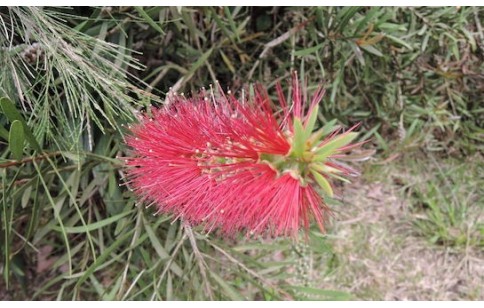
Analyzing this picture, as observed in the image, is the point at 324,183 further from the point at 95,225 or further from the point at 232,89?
the point at 232,89

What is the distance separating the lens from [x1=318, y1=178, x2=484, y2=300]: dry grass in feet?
4.93

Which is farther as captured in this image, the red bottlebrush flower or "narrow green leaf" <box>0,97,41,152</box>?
"narrow green leaf" <box>0,97,41,152</box>

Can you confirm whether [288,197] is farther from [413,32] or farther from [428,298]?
[428,298]

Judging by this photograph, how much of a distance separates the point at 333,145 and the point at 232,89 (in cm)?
82

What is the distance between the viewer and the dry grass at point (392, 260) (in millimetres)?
1503

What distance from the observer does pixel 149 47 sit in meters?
1.20

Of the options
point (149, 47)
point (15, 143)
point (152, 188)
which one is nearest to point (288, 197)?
point (152, 188)

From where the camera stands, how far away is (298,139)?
538 millimetres

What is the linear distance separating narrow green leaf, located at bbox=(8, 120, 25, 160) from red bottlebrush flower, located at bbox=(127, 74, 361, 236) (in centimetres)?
16

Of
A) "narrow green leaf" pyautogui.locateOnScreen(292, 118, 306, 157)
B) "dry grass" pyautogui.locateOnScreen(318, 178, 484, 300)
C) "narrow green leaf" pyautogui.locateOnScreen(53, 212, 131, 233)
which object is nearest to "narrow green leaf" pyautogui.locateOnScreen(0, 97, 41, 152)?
"narrow green leaf" pyautogui.locateOnScreen(53, 212, 131, 233)

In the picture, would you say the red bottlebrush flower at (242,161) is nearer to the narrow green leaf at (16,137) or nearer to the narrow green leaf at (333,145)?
the narrow green leaf at (333,145)

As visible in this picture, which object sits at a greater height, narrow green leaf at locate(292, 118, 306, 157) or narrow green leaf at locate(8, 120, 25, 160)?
narrow green leaf at locate(292, 118, 306, 157)

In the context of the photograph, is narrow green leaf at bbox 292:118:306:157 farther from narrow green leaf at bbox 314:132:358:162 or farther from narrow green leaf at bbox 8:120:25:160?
narrow green leaf at bbox 8:120:25:160
